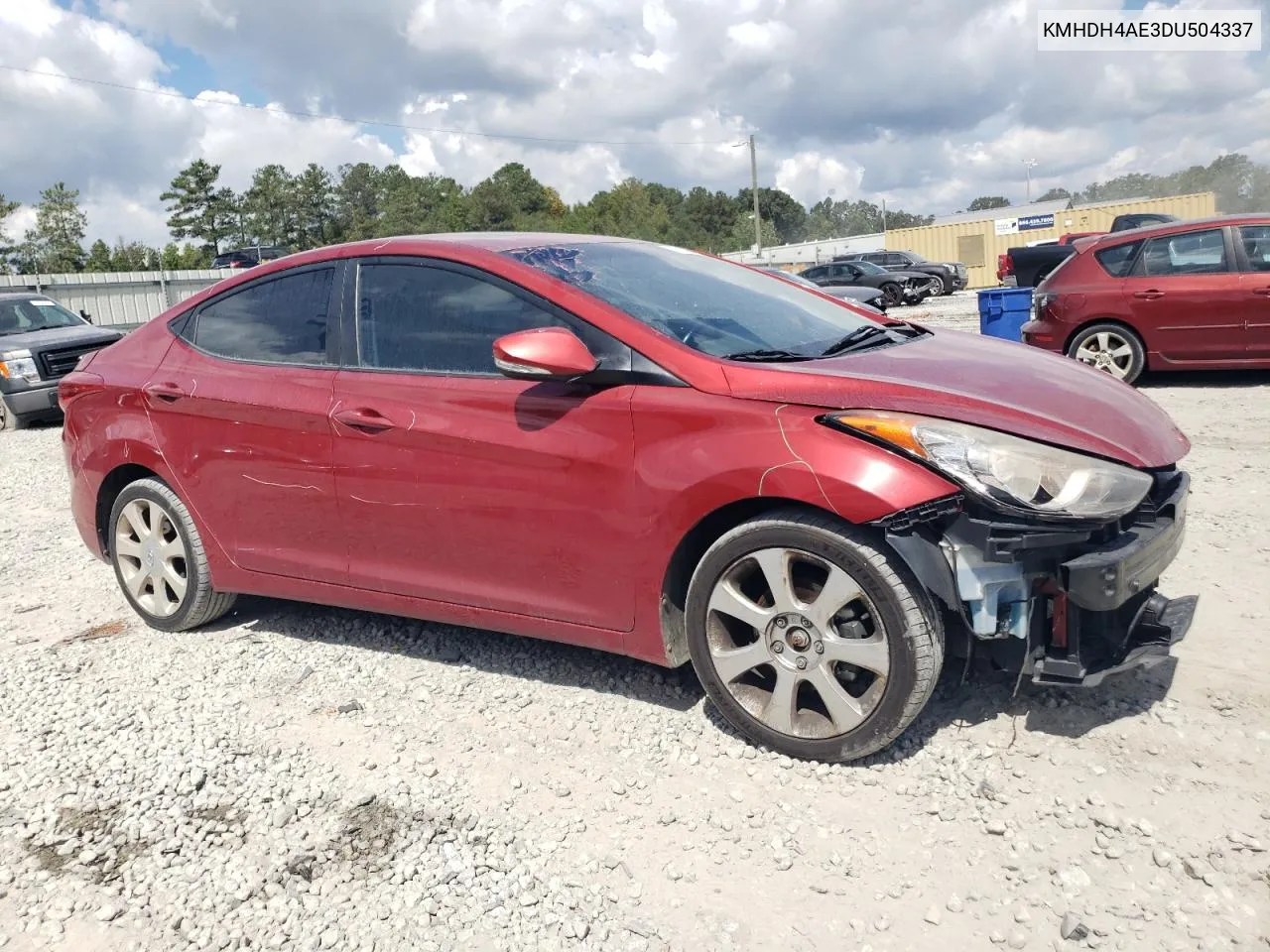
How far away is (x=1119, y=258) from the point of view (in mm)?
9188

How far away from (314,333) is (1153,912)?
331 cm

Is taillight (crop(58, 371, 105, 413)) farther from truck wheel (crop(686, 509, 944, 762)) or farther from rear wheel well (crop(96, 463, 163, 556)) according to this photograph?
truck wheel (crop(686, 509, 944, 762))

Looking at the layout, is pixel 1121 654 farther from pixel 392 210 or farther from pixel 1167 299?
pixel 392 210

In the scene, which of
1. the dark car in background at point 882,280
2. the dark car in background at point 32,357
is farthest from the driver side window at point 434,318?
the dark car in background at point 882,280

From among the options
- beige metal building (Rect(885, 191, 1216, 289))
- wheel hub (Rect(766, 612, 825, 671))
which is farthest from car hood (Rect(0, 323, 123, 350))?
beige metal building (Rect(885, 191, 1216, 289))

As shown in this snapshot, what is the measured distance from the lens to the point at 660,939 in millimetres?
2371

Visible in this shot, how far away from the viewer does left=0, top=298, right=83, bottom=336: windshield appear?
41.5 ft

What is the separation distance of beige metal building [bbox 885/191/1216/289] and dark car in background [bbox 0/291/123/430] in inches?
1363

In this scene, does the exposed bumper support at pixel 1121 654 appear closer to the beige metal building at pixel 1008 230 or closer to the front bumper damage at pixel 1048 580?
the front bumper damage at pixel 1048 580

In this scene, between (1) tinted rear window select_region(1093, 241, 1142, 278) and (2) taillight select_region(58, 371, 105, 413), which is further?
(1) tinted rear window select_region(1093, 241, 1142, 278)

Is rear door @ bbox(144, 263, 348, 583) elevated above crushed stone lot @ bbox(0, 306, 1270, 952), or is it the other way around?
rear door @ bbox(144, 263, 348, 583)

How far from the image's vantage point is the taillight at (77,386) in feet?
15.0

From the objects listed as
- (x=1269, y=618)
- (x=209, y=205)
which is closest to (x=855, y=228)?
(x=209, y=205)

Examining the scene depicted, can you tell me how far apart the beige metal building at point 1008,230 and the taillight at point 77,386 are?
39.8 meters
